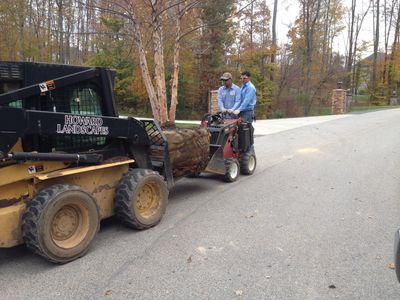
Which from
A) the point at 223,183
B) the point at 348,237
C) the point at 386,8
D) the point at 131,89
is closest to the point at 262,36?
the point at 131,89

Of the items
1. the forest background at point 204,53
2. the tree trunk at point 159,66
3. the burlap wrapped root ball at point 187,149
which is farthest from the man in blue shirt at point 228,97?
the forest background at point 204,53

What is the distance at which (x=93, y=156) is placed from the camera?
4.30 metres

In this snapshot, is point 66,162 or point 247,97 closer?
point 66,162

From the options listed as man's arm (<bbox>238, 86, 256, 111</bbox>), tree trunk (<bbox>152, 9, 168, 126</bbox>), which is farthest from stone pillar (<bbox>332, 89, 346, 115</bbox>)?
man's arm (<bbox>238, 86, 256, 111</bbox>)

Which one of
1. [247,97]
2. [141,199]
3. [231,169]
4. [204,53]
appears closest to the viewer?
[141,199]

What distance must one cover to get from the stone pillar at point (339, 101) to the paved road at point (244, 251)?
75.2 feet

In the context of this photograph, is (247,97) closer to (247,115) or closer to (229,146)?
(247,115)

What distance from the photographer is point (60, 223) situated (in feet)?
13.0

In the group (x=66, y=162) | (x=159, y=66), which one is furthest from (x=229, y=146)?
(x=159, y=66)

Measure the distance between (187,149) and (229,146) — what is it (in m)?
1.89

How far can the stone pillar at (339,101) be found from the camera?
28781mm

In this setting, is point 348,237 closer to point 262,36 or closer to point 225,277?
point 225,277

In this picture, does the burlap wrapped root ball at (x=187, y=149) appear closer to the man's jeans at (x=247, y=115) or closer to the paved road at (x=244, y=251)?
the paved road at (x=244, y=251)

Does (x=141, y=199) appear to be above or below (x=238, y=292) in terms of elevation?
above
